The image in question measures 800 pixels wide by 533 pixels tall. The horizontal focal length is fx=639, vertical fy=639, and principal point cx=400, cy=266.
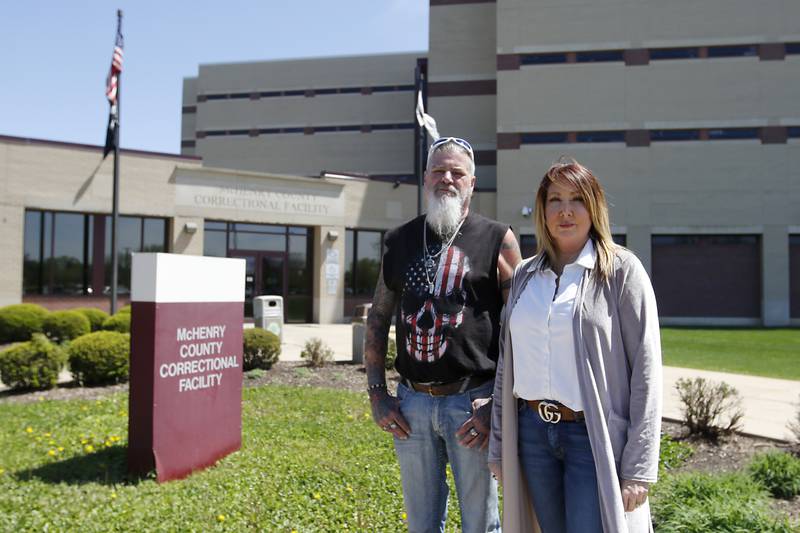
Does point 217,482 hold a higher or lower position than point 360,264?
lower

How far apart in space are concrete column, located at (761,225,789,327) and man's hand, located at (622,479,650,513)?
29.2 metres

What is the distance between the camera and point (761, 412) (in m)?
7.82

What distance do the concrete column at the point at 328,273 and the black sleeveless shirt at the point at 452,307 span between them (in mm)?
22332

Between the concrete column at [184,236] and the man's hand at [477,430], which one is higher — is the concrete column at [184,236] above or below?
above

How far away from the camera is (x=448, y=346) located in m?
2.68

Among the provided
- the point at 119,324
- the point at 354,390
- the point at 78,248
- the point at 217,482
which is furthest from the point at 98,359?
the point at 78,248

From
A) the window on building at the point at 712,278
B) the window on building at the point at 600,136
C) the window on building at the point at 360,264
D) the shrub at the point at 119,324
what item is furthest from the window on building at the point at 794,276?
the shrub at the point at 119,324

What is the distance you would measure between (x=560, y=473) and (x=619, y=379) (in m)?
0.44

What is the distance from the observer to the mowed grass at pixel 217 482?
429cm

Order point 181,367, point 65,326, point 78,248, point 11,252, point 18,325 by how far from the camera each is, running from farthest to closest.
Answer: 1. point 78,248
2. point 11,252
3. point 18,325
4. point 65,326
5. point 181,367

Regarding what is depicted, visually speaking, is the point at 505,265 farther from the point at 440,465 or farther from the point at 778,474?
the point at 778,474

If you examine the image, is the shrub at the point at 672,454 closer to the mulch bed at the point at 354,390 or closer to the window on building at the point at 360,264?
the mulch bed at the point at 354,390

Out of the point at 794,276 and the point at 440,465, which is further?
the point at 794,276

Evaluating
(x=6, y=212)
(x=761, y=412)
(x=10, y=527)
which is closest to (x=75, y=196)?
(x=6, y=212)
